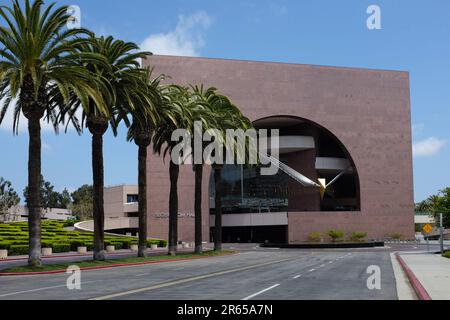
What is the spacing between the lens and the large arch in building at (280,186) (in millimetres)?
88375

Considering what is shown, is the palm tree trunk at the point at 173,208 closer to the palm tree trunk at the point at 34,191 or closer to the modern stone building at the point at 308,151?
the palm tree trunk at the point at 34,191

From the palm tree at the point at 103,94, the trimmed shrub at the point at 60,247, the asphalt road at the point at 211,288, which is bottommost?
the trimmed shrub at the point at 60,247

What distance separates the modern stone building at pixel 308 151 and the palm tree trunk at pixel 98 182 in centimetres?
4586

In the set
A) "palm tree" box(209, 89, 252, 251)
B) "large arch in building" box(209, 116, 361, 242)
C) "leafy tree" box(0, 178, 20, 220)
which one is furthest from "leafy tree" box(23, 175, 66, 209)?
"palm tree" box(209, 89, 252, 251)

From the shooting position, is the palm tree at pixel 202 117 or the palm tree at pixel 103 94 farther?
the palm tree at pixel 202 117

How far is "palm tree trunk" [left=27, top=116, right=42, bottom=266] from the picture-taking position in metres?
29.2

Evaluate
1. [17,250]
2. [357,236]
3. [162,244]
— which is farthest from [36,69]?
[357,236]

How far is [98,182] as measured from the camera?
34.1 metres

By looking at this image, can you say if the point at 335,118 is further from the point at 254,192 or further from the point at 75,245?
the point at 75,245

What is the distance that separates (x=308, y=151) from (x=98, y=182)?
61.2m

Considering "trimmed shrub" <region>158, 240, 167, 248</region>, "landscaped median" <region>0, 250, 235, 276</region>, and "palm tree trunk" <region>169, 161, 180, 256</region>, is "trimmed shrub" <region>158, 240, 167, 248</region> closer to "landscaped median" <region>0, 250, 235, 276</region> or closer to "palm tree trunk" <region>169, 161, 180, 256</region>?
"palm tree trunk" <region>169, 161, 180, 256</region>

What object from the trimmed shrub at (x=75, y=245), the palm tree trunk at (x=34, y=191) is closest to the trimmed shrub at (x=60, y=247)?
the trimmed shrub at (x=75, y=245)

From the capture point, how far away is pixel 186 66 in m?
83.6

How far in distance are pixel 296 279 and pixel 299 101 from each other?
65.9 metres
